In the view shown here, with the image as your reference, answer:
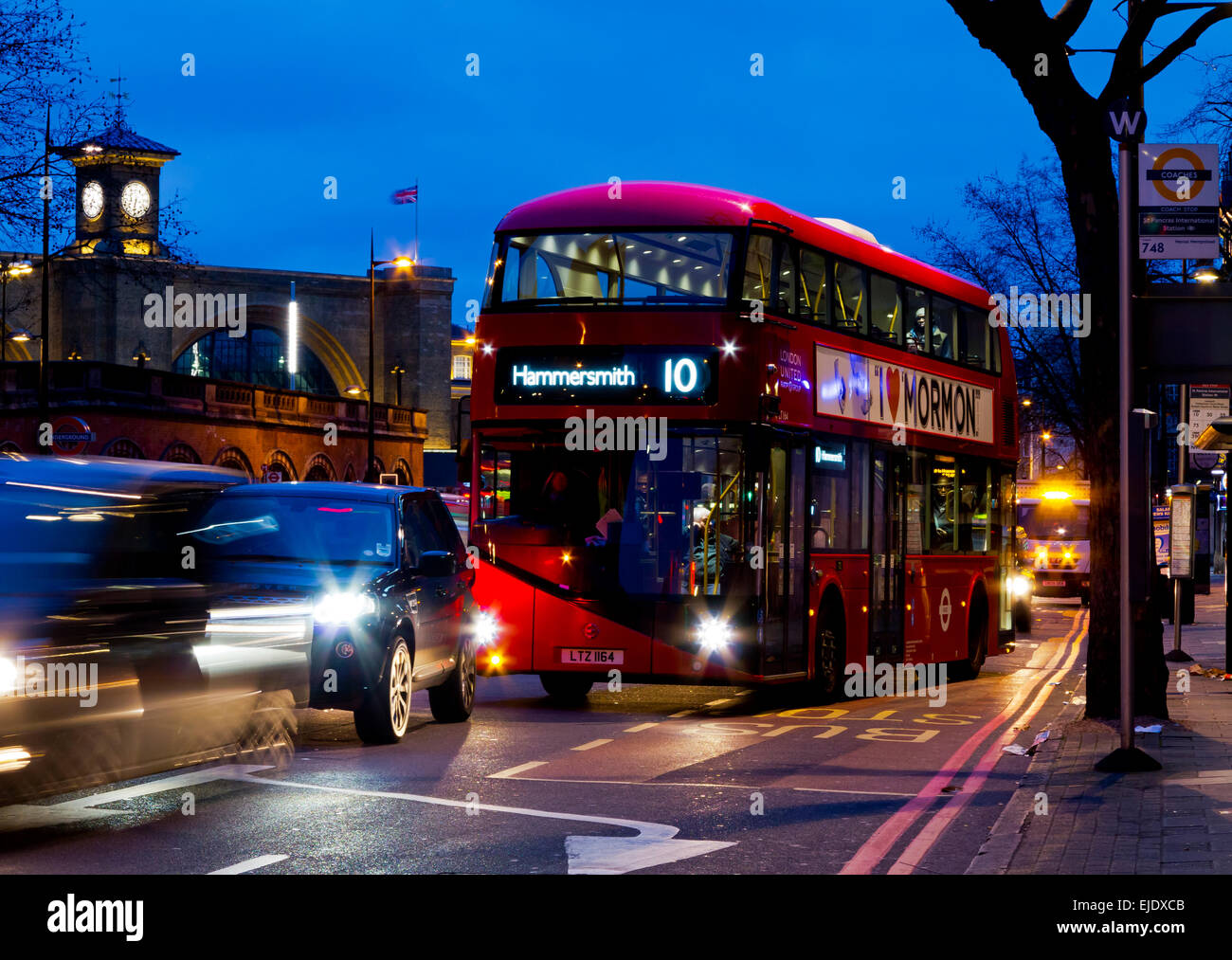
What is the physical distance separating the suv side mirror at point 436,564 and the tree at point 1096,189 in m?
5.06

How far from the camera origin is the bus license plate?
15727 millimetres

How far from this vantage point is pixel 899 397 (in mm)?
19016

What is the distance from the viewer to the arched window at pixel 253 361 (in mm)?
106812

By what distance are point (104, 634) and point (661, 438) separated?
756 centimetres

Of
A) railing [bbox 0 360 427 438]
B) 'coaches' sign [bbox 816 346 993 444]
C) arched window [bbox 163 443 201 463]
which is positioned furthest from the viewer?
arched window [bbox 163 443 201 463]

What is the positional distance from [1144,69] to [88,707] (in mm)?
10187

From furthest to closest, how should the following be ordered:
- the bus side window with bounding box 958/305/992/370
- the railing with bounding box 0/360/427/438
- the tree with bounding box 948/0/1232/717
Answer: the railing with bounding box 0/360/427/438
the bus side window with bounding box 958/305/992/370
the tree with bounding box 948/0/1232/717

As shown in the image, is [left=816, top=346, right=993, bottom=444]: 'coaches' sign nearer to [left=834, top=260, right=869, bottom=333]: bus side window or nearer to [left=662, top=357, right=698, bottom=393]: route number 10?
[left=834, top=260, right=869, bottom=333]: bus side window

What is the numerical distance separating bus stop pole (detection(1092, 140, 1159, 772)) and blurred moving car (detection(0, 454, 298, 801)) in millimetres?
5391

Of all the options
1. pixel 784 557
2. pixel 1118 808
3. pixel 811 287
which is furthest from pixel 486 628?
pixel 1118 808

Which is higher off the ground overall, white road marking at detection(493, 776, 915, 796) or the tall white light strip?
the tall white light strip

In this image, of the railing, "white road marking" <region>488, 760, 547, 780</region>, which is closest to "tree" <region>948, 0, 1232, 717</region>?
"white road marking" <region>488, 760, 547, 780</region>
